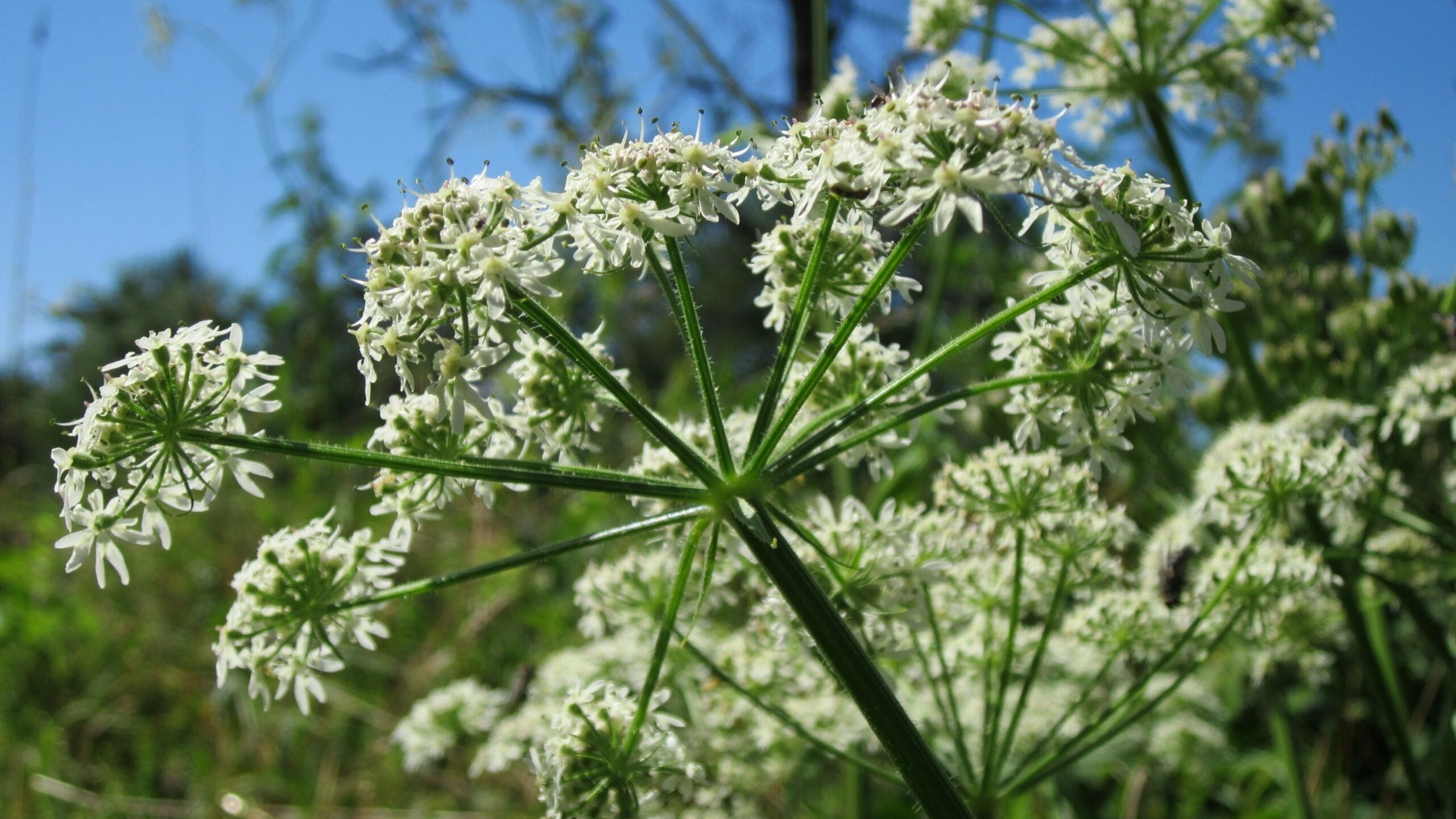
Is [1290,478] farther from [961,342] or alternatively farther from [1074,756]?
[961,342]

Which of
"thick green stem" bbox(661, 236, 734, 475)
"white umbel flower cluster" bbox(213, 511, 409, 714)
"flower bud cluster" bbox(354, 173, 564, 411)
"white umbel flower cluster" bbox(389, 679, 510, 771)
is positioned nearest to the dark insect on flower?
"thick green stem" bbox(661, 236, 734, 475)

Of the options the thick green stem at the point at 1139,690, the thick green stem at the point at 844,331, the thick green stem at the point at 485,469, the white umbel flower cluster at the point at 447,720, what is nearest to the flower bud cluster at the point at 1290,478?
the thick green stem at the point at 1139,690

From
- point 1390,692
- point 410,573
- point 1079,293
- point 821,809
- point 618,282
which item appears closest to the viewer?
point 1079,293

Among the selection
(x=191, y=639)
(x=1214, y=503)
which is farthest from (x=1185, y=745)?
(x=191, y=639)

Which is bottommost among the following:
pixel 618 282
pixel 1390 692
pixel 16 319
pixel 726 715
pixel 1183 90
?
pixel 1390 692

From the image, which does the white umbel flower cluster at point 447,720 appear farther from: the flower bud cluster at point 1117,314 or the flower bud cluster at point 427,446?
the flower bud cluster at point 1117,314

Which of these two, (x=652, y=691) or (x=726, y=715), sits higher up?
(x=726, y=715)

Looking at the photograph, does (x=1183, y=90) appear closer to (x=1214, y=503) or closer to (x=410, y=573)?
(x=1214, y=503)

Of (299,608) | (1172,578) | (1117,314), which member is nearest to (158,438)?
(299,608)
